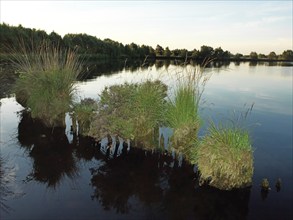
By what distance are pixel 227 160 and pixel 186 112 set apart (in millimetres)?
2876

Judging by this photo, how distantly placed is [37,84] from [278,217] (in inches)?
463

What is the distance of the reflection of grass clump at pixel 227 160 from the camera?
882 cm

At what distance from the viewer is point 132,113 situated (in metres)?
11.8

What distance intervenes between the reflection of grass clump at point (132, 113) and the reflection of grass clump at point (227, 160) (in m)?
2.91

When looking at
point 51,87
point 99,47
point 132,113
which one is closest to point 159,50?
point 99,47

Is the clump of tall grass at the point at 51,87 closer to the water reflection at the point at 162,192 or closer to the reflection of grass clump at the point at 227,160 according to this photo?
the water reflection at the point at 162,192

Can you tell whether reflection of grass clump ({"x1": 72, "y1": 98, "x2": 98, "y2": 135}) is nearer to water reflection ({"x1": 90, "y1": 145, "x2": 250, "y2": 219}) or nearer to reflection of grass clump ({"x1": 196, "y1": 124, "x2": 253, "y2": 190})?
water reflection ({"x1": 90, "y1": 145, "x2": 250, "y2": 219})

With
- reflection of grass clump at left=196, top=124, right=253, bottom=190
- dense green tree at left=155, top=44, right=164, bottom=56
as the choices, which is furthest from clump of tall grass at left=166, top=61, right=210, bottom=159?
dense green tree at left=155, top=44, right=164, bottom=56

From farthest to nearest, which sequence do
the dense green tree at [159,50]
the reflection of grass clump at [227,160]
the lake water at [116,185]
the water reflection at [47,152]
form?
1. the dense green tree at [159,50]
2. the water reflection at [47,152]
3. the reflection of grass clump at [227,160]
4. the lake water at [116,185]

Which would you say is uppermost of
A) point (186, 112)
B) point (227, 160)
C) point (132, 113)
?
point (186, 112)

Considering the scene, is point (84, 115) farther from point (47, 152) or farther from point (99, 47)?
point (99, 47)

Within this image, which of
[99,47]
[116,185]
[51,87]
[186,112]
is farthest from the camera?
[99,47]

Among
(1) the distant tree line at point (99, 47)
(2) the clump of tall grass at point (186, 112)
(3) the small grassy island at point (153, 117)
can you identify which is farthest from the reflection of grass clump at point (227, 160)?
(1) the distant tree line at point (99, 47)

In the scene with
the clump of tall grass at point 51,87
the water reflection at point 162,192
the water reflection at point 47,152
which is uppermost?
the clump of tall grass at point 51,87
